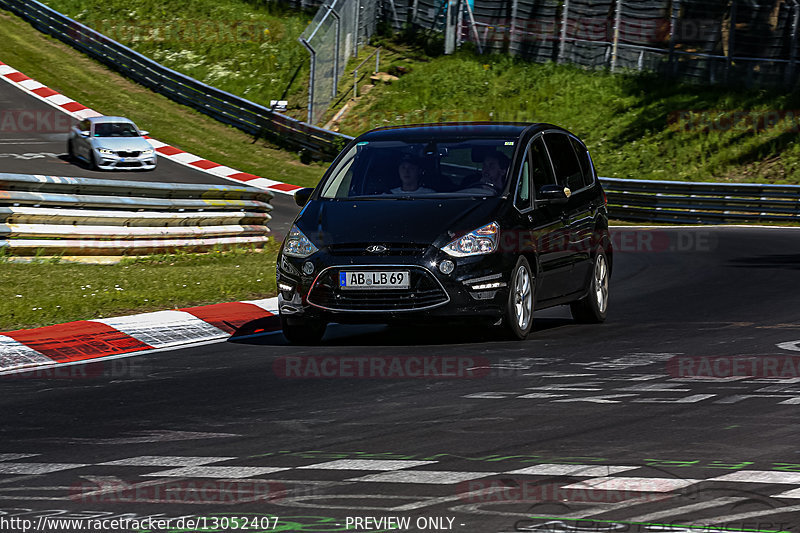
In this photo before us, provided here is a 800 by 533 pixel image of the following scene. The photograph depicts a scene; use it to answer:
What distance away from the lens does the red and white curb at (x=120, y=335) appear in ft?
31.7

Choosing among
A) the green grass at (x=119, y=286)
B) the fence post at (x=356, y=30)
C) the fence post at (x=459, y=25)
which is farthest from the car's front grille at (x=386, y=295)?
the fence post at (x=459, y=25)

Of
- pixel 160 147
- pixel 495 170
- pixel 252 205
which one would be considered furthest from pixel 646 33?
pixel 495 170

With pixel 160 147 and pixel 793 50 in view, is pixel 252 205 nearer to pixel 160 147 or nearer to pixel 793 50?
pixel 160 147

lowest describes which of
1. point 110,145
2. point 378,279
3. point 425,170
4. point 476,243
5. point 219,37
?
point 110,145

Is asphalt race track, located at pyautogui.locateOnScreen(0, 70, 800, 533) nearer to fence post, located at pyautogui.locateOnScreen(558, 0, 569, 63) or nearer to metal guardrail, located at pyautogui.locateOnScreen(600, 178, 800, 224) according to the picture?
metal guardrail, located at pyautogui.locateOnScreen(600, 178, 800, 224)

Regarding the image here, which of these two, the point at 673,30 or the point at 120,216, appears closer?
the point at 120,216

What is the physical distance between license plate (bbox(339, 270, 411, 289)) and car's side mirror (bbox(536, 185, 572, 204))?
1571mm

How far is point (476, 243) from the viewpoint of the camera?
32.4ft

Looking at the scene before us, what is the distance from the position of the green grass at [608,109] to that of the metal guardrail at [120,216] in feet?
54.1

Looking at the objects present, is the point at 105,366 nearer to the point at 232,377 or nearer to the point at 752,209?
the point at 232,377

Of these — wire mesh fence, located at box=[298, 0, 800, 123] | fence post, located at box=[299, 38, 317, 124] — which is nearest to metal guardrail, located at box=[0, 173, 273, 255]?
fence post, located at box=[299, 38, 317, 124]

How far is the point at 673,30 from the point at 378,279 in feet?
96.0

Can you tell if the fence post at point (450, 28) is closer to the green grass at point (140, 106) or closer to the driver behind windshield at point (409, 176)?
the green grass at point (140, 106)

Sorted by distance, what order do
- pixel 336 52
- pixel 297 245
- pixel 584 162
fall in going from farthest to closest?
1. pixel 336 52
2. pixel 584 162
3. pixel 297 245
